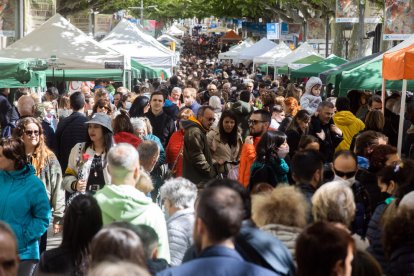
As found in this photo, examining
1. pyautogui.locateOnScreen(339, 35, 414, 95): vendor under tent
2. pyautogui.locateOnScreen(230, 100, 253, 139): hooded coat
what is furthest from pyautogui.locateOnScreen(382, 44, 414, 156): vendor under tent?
pyautogui.locateOnScreen(339, 35, 414, 95): vendor under tent

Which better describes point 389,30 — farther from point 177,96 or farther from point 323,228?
point 323,228

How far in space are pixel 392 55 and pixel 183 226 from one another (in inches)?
253

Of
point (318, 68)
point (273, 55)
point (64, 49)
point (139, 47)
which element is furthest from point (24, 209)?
point (273, 55)

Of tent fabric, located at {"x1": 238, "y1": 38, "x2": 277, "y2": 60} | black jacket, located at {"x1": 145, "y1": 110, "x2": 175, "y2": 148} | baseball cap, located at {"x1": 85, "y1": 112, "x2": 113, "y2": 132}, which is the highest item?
baseball cap, located at {"x1": 85, "y1": 112, "x2": 113, "y2": 132}

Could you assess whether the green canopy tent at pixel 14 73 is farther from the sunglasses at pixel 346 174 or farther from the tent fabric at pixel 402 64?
the sunglasses at pixel 346 174

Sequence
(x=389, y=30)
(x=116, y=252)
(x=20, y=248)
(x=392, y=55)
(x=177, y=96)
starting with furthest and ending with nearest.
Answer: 1. (x=389, y=30)
2. (x=177, y=96)
3. (x=392, y=55)
4. (x=20, y=248)
5. (x=116, y=252)

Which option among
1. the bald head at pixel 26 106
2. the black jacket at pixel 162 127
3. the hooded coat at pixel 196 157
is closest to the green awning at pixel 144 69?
the black jacket at pixel 162 127

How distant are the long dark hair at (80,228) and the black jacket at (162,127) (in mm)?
7205

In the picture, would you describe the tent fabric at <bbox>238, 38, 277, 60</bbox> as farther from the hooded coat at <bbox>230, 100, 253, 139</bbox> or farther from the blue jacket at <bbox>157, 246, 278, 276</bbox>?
the blue jacket at <bbox>157, 246, 278, 276</bbox>

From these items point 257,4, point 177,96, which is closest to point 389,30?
point 177,96

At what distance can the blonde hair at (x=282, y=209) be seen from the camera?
5.32 m

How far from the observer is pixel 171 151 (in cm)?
1082

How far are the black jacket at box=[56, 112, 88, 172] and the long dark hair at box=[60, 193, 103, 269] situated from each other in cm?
559

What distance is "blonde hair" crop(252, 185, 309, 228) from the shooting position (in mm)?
5320
